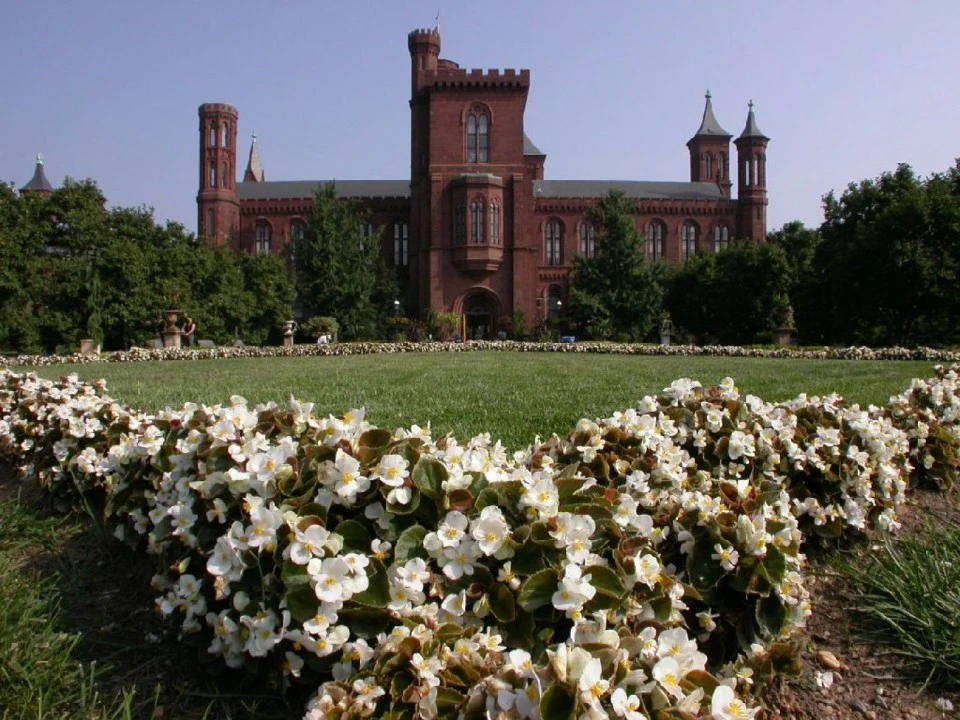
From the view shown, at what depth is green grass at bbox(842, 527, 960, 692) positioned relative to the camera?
2.41 metres

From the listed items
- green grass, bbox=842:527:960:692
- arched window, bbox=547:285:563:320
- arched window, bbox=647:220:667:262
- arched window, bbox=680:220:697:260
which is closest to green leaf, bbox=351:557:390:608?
green grass, bbox=842:527:960:692

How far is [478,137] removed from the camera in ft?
139

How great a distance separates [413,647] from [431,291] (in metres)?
39.8

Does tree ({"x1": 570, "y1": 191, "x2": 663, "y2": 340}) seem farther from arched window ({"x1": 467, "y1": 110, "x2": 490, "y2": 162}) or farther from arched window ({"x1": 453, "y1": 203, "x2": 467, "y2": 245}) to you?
arched window ({"x1": 467, "y1": 110, "x2": 490, "y2": 162})

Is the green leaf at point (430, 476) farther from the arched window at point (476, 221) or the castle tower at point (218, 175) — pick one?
the castle tower at point (218, 175)

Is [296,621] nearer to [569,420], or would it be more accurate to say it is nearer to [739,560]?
[739,560]

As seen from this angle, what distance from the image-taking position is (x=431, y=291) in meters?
41.3

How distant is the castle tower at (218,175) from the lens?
164 ft

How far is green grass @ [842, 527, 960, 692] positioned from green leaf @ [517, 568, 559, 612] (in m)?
1.26

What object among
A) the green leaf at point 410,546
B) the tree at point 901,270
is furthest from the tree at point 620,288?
the green leaf at point 410,546

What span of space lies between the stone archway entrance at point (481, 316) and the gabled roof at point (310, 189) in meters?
14.5

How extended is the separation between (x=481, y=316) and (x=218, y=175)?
2089cm

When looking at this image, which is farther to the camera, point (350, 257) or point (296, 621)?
point (350, 257)

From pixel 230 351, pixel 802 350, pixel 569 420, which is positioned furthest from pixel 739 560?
pixel 230 351
